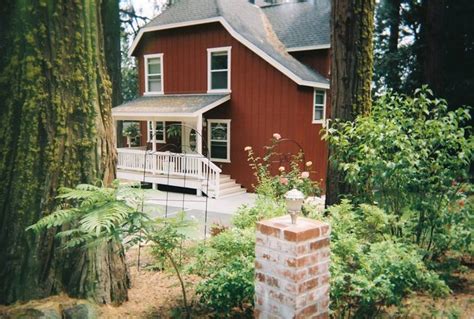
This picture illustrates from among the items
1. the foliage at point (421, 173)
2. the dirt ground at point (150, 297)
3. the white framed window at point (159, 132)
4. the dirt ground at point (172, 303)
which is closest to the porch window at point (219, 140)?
the white framed window at point (159, 132)

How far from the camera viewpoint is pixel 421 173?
379cm

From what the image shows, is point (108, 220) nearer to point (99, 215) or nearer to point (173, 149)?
point (99, 215)

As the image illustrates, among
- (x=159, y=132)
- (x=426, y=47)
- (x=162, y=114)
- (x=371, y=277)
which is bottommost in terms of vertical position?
(x=371, y=277)

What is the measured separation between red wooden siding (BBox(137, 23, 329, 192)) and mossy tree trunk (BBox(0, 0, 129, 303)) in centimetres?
1002

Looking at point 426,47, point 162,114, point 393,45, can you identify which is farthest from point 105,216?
point 393,45

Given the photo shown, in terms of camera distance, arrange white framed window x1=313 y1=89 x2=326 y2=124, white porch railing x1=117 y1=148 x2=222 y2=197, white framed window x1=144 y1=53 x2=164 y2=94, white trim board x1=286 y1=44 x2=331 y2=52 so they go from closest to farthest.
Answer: white porch railing x1=117 y1=148 x2=222 y2=197 → white framed window x1=313 y1=89 x2=326 y2=124 → white trim board x1=286 y1=44 x2=331 y2=52 → white framed window x1=144 y1=53 x2=164 y2=94

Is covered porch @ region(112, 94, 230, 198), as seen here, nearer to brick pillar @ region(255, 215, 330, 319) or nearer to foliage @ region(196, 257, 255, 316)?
foliage @ region(196, 257, 255, 316)

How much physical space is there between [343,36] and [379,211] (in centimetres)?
255

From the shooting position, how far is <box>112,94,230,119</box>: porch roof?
40.4 feet

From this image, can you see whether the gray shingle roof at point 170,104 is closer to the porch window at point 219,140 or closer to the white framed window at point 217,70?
the white framed window at point 217,70

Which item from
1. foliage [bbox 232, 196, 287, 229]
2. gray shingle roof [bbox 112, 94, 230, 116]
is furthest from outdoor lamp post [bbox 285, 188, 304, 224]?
gray shingle roof [bbox 112, 94, 230, 116]

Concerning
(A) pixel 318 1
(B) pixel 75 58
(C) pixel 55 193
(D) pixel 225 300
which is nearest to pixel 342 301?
(D) pixel 225 300

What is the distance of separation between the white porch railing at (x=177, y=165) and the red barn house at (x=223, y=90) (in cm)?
4

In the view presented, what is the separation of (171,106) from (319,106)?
5.31 m
